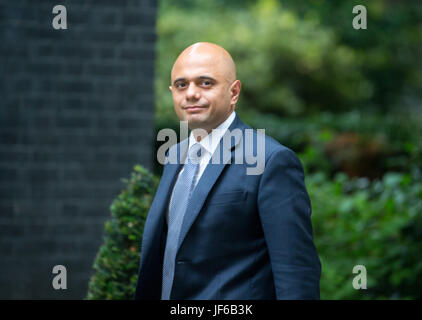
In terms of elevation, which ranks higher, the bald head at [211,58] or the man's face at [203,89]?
the bald head at [211,58]

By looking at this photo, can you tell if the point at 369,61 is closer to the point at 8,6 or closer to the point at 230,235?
the point at 8,6

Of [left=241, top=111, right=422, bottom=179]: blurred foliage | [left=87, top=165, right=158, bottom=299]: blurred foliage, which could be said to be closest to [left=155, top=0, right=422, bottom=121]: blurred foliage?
[left=241, top=111, right=422, bottom=179]: blurred foliage

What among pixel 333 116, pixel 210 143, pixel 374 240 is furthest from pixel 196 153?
pixel 333 116

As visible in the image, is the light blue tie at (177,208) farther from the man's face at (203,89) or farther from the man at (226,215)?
the man's face at (203,89)

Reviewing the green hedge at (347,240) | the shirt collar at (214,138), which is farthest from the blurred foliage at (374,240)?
the shirt collar at (214,138)

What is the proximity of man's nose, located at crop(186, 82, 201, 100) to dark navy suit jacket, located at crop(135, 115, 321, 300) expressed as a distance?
0.98 ft

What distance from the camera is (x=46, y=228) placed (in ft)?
16.9

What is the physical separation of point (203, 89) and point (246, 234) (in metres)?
0.61

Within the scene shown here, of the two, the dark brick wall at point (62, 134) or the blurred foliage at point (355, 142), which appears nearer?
the dark brick wall at point (62, 134)

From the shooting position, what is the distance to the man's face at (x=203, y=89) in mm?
2064

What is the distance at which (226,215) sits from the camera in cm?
198

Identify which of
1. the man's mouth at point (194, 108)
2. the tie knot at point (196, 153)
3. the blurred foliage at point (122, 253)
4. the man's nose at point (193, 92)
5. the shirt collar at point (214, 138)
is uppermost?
the man's nose at point (193, 92)

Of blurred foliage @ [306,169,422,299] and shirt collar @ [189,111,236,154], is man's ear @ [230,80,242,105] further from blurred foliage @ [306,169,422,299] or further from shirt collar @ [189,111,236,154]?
blurred foliage @ [306,169,422,299]
